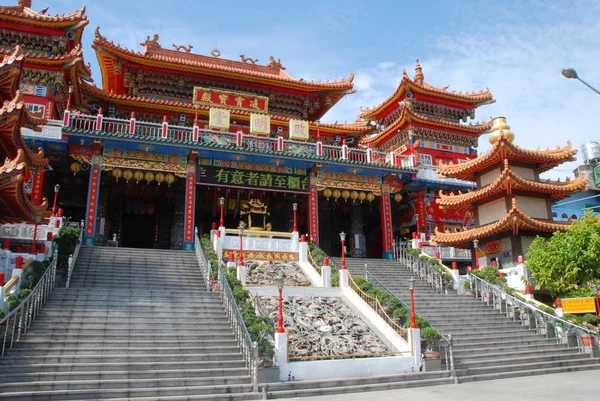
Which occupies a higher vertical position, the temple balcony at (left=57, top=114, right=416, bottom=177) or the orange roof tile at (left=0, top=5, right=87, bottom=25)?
the orange roof tile at (left=0, top=5, right=87, bottom=25)

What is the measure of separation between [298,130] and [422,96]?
31.6 ft

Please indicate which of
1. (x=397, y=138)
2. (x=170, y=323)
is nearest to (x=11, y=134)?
(x=170, y=323)

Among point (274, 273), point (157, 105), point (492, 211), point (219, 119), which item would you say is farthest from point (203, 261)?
point (492, 211)

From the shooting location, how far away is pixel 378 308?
1452 centimetres

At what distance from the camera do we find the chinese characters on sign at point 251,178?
74.7 feet

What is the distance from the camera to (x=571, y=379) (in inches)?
457

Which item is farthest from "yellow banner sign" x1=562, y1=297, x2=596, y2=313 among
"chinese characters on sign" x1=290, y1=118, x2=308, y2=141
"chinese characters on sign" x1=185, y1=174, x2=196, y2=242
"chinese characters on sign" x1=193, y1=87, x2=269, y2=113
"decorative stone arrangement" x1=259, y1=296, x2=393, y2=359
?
"chinese characters on sign" x1=193, y1=87, x2=269, y2=113

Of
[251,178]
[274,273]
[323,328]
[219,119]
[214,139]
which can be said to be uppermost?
[219,119]

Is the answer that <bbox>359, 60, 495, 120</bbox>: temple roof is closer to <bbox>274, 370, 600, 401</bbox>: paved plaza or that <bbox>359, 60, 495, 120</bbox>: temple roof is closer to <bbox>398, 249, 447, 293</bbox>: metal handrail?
<bbox>398, 249, 447, 293</bbox>: metal handrail

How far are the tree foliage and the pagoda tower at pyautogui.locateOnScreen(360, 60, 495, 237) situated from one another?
973 centimetres

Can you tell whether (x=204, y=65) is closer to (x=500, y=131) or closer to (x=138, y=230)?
(x=138, y=230)

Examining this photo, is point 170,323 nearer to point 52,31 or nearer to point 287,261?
point 287,261

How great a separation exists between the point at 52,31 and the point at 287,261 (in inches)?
604

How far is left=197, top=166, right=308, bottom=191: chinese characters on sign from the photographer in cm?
2277
